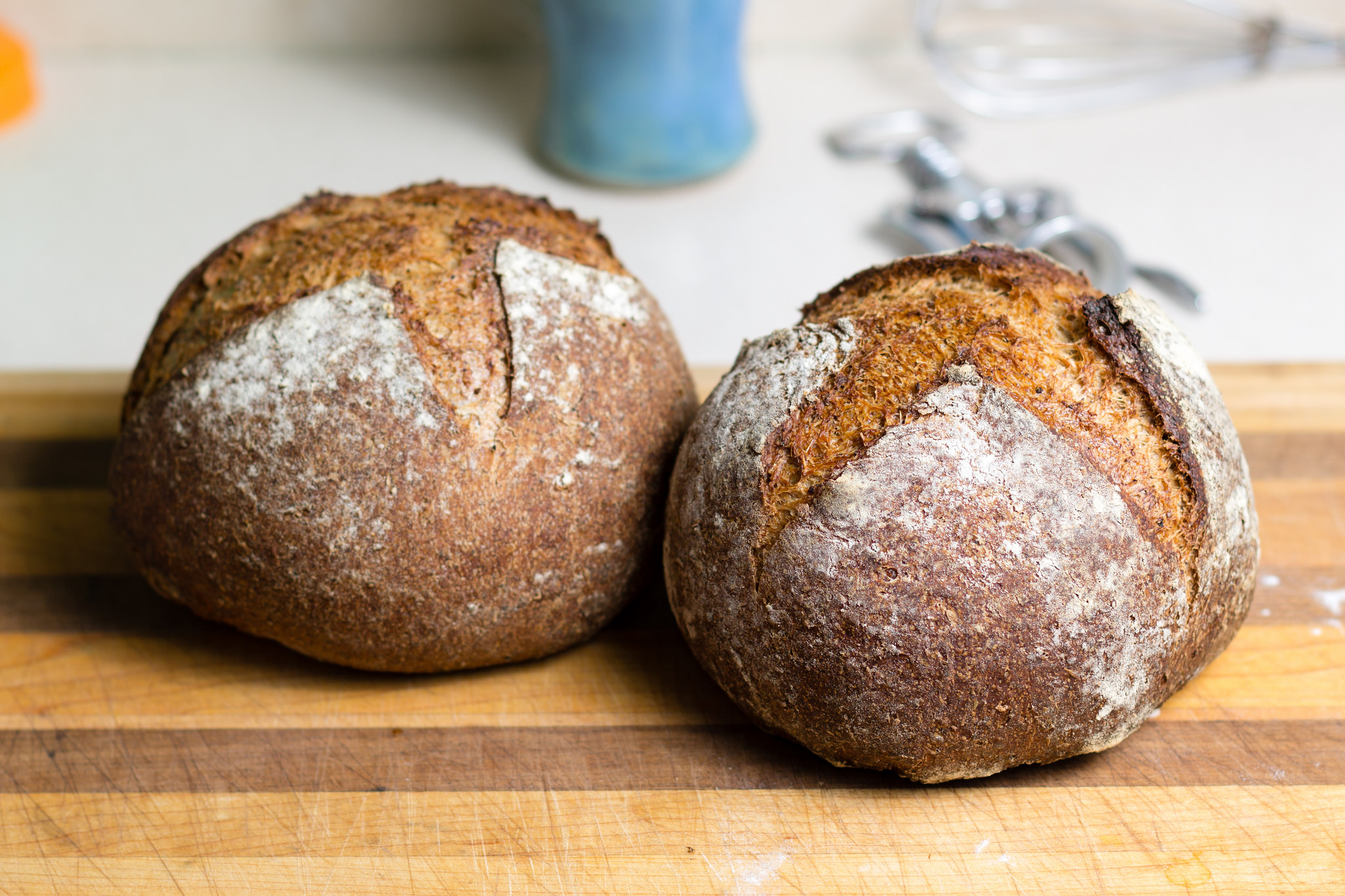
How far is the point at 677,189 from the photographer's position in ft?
9.17

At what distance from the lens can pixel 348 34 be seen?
125 inches

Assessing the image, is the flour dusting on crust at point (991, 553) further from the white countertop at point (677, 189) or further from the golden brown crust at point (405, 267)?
the white countertop at point (677, 189)

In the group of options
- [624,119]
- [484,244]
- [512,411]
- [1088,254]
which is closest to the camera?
[512,411]

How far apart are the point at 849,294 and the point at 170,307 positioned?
0.88m

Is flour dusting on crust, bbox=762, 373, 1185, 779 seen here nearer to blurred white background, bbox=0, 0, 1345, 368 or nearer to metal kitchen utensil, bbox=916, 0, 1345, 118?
blurred white background, bbox=0, 0, 1345, 368

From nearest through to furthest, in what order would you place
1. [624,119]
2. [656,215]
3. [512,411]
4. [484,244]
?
1. [512,411]
2. [484,244]
3. [624,119]
4. [656,215]

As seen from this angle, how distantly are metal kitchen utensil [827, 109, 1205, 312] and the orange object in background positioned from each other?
7.17ft

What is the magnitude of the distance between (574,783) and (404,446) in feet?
1.41

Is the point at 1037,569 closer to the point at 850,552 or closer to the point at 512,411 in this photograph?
the point at 850,552

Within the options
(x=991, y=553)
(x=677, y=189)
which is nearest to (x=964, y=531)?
(x=991, y=553)

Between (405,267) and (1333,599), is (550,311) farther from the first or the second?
(1333,599)

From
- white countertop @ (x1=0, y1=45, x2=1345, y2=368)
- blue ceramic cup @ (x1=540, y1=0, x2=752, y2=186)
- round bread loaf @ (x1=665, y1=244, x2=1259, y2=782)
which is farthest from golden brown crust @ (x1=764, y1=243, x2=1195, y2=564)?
blue ceramic cup @ (x1=540, y1=0, x2=752, y2=186)

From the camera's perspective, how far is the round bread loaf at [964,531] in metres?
1.24

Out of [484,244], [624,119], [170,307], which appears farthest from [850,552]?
[624,119]
